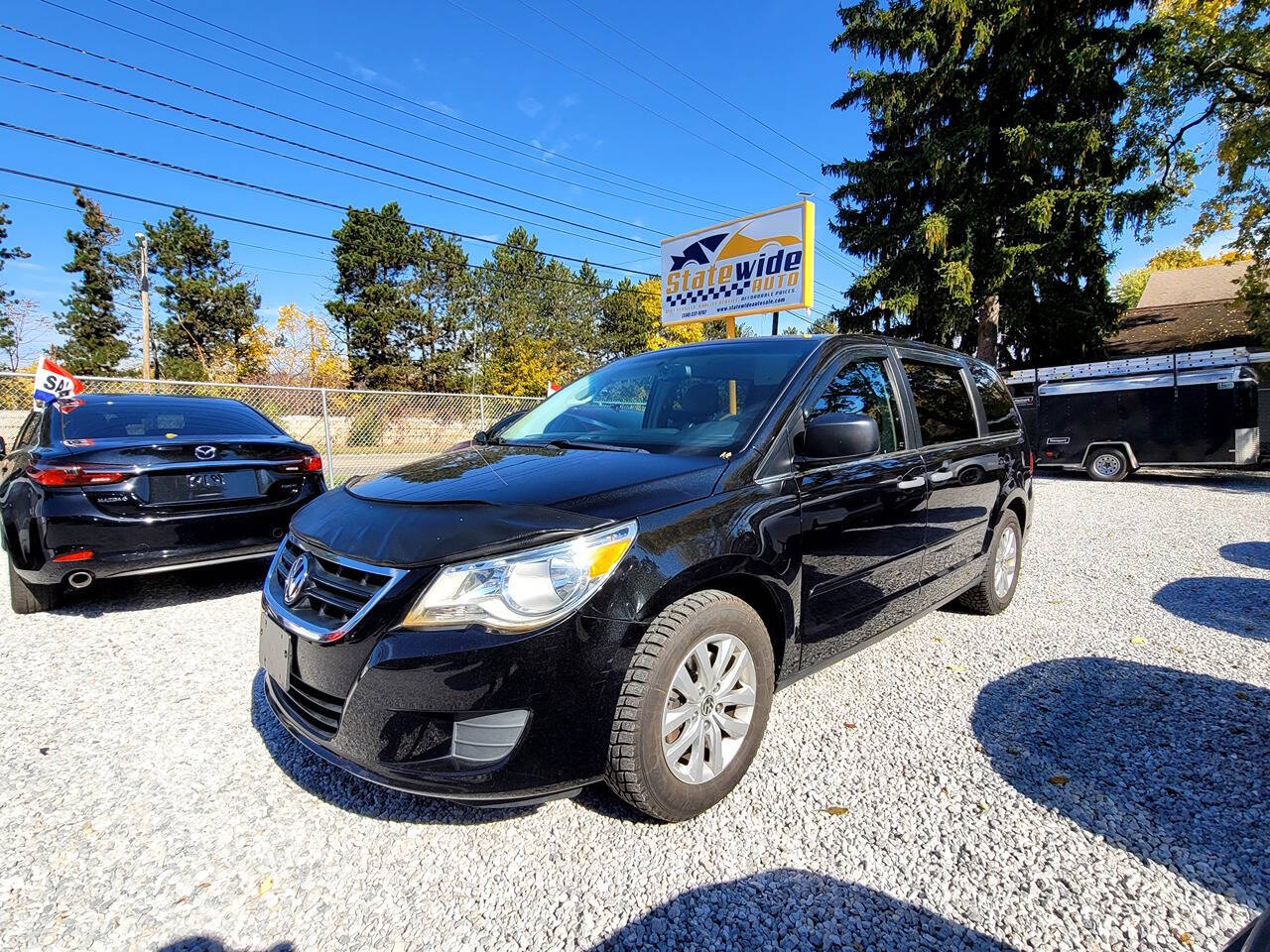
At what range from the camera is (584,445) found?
2.73m

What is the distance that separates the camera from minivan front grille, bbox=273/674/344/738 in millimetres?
1868

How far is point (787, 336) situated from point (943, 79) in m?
22.1

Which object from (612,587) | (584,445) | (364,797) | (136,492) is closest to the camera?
(612,587)

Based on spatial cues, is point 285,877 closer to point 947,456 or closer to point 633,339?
point 947,456

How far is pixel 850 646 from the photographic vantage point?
279 centimetres

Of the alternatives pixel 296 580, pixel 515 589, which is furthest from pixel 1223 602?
pixel 296 580

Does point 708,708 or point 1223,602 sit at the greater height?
point 708,708

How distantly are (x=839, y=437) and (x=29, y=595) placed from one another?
530 centimetres

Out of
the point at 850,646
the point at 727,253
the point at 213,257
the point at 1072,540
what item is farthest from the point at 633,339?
the point at 850,646

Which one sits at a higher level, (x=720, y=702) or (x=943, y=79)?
(x=943, y=79)

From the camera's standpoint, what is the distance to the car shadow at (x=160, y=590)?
4.44 m

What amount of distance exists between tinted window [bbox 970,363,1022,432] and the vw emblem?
407 cm

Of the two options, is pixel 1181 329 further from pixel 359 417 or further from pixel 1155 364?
pixel 359 417

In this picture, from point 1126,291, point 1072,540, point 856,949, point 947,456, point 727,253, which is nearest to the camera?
point 856,949
